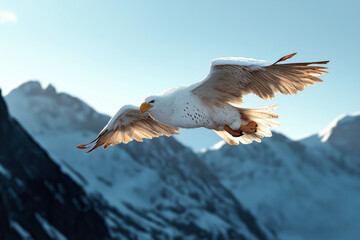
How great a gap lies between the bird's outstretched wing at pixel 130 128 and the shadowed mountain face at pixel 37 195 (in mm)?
55663

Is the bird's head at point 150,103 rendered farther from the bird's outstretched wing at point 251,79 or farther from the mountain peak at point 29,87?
the mountain peak at point 29,87

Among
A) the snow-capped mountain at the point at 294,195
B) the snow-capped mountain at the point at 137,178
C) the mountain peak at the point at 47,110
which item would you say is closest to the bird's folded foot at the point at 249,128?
the snow-capped mountain at the point at 137,178

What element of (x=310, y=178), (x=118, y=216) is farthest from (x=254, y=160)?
(x=118, y=216)

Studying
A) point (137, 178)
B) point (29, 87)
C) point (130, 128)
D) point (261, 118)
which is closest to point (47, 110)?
point (29, 87)

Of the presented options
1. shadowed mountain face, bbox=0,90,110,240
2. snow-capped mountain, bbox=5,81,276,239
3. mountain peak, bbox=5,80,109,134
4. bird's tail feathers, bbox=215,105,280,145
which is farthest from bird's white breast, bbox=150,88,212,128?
mountain peak, bbox=5,80,109,134

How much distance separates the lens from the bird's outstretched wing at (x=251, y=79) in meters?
8.66

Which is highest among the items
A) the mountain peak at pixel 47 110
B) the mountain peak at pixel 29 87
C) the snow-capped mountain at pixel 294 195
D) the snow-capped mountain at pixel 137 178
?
the mountain peak at pixel 29 87

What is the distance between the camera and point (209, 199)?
482ft

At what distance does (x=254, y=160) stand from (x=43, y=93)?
108959 mm

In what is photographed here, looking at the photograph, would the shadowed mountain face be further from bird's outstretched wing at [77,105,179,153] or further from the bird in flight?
the bird in flight

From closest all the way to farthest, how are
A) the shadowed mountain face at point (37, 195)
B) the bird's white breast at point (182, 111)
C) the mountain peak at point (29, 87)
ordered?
the bird's white breast at point (182, 111)
the shadowed mountain face at point (37, 195)
the mountain peak at point (29, 87)

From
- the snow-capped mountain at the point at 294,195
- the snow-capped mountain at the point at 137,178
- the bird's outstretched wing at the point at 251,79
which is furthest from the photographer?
the snow-capped mountain at the point at 294,195

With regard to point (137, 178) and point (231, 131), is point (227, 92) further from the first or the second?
point (137, 178)

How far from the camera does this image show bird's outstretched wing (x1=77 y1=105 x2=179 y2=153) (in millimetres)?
10774
